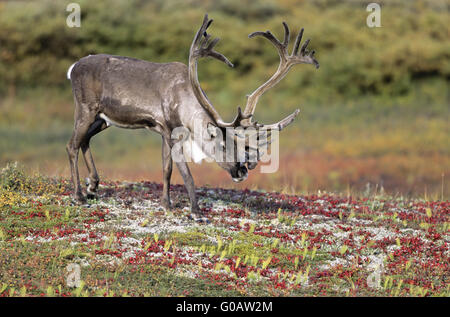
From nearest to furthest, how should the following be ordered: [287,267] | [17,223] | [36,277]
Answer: [36,277], [287,267], [17,223]

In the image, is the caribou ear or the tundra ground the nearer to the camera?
the tundra ground

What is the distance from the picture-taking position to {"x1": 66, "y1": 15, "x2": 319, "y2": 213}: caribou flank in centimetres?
1322

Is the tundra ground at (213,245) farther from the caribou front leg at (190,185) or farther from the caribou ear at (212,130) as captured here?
the caribou ear at (212,130)

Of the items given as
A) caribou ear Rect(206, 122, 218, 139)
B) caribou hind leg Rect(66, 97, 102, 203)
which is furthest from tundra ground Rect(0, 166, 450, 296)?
caribou ear Rect(206, 122, 218, 139)

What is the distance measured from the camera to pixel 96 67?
48.7ft

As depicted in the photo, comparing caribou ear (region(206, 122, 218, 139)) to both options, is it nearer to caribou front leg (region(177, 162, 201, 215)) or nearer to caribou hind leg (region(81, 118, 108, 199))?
caribou front leg (region(177, 162, 201, 215))

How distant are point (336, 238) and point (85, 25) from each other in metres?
30.5

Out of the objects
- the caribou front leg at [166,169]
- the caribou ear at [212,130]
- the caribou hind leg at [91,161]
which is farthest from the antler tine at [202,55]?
the caribou hind leg at [91,161]

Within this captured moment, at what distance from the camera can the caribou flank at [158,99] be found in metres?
13.2

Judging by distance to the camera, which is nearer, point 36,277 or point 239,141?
point 36,277

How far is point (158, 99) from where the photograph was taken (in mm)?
14008

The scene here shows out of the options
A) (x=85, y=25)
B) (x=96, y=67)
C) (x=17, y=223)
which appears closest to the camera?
(x=17, y=223)
